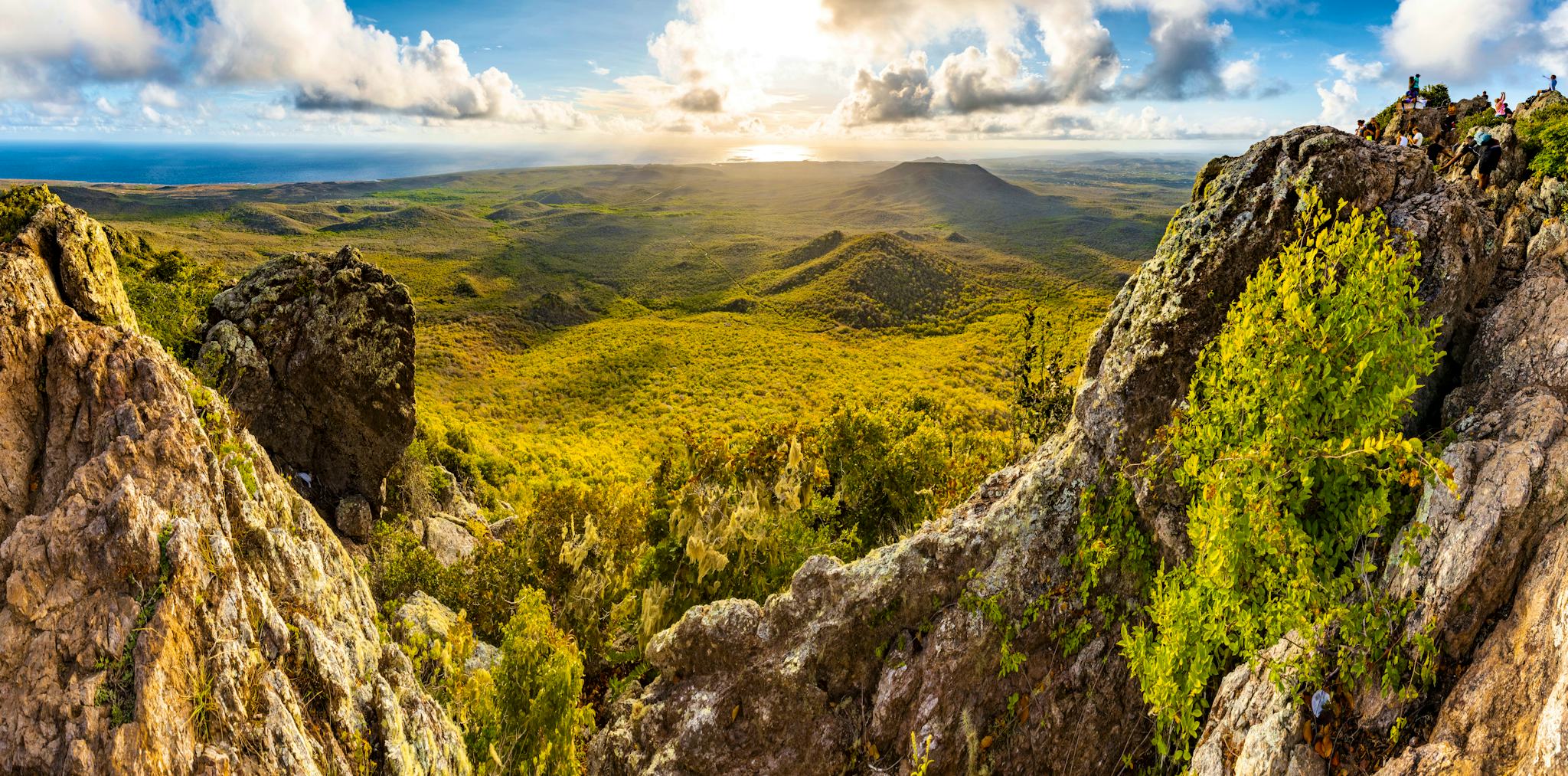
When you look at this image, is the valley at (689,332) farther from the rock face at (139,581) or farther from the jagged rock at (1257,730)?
the rock face at (139,581)

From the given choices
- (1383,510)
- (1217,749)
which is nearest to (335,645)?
(1217,749)

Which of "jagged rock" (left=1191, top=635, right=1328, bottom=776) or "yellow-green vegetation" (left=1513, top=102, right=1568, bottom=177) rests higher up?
"yellow-green vegetation" (left=1513, top=102, right=1568, bottom=177)

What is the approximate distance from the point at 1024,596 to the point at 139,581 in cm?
1142

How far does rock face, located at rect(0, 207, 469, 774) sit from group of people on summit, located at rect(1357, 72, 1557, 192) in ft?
56.9

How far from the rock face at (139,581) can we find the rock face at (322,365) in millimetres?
10633

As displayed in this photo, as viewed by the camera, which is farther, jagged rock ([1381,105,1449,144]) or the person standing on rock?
jagged rock ([1381,105,1449,144])

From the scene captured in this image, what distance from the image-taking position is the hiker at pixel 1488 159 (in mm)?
14938

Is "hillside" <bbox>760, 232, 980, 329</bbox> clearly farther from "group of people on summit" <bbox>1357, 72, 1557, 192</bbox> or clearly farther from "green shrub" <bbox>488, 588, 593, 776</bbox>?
"green shrub" <bbox>488, 588, 593, 776</bbox>

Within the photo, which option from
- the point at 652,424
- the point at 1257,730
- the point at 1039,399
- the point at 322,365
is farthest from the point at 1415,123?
the point at 652,424

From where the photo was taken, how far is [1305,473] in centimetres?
718

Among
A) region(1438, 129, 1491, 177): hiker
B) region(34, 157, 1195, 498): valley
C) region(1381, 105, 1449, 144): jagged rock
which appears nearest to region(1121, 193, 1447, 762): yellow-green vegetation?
region(1438, 129, 1491, 177): hiker

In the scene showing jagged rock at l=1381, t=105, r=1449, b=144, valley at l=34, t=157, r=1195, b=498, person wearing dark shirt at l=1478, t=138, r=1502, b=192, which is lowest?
valley at l=34, t=157, r=1195, b=498

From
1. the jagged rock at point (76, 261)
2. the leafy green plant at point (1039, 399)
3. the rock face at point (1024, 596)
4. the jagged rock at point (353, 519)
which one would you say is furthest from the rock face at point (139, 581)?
the leafy green plant at point (1039, 399)

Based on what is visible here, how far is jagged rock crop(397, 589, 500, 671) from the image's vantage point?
639 inches
